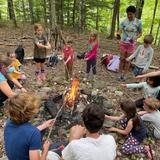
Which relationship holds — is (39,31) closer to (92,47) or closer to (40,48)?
(40,48)

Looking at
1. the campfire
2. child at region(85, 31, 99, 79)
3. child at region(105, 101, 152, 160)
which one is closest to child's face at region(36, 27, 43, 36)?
child at region(85, 31, 99, 79)

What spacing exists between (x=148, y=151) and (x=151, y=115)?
2.77ft

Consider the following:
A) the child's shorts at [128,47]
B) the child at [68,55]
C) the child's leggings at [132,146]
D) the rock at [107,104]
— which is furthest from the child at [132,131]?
the child's shorts at [128,47]

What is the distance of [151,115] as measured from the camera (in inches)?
232

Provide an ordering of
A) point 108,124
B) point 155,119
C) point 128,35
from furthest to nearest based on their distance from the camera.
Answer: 1. point 128,35
2. point 108,124
3. point 155,119

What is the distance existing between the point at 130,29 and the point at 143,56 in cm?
109

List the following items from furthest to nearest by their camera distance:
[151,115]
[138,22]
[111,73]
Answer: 1. [111,73]
2. [138,22]
3. [151,115]

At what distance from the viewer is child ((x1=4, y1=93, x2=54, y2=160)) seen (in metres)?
3.31

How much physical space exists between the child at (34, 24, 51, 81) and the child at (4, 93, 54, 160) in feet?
14.4

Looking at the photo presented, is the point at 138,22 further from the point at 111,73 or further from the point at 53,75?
the point at 53,75

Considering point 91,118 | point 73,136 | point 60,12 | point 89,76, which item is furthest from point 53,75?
point 60,12

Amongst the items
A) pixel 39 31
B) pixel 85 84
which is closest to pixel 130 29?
pixel 85 84

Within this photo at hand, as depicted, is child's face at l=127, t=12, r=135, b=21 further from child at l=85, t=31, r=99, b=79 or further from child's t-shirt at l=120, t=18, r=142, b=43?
child at l=85, t=31, r=99, b=79

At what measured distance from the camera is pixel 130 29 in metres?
8.48
